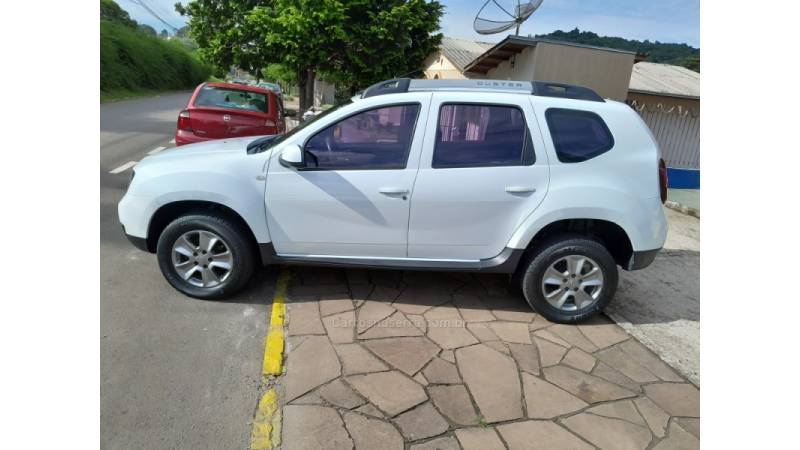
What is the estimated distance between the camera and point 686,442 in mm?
2486

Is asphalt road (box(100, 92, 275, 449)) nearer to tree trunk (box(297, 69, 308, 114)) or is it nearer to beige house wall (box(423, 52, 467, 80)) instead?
tree trunk (box(297, 69, 308, 114))

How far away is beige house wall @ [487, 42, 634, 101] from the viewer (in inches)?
321

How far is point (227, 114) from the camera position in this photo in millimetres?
6816

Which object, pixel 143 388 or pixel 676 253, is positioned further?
pixel 676 253

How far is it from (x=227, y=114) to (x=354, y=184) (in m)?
4.50

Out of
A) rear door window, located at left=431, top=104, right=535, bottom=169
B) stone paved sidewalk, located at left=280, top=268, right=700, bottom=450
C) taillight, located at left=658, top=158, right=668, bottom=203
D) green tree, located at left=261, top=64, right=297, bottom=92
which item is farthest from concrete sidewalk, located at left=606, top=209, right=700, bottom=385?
green tree, located at left=261, top=64, right=297, bottom=92

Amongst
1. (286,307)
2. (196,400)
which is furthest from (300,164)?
(196,400)

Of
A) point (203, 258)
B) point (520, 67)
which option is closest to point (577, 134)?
point (203, 258)

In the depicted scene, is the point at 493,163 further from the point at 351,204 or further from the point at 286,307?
the point at 286,307

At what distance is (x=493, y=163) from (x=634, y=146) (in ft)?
3.65

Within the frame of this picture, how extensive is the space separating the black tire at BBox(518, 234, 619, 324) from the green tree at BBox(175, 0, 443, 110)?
28.9 feet

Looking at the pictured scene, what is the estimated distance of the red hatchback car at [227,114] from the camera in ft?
21.9

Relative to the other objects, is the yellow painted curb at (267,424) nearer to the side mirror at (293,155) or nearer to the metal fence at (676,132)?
the side mirror at (293,155)

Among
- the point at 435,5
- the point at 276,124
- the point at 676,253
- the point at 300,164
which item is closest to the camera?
the point at 300,164
